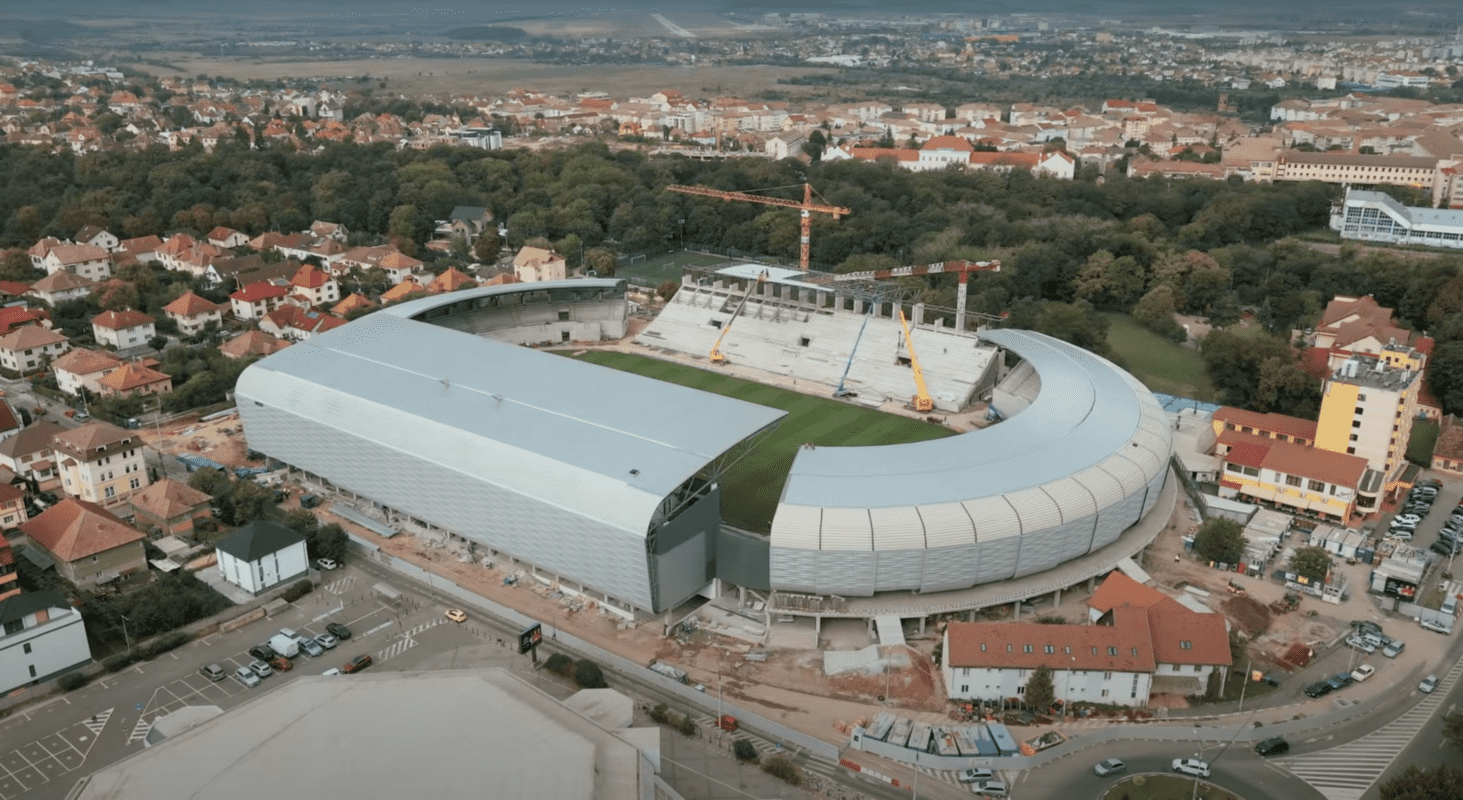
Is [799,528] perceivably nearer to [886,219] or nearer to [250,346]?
[250,346]

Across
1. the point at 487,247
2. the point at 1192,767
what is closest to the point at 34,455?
the point at 487,247

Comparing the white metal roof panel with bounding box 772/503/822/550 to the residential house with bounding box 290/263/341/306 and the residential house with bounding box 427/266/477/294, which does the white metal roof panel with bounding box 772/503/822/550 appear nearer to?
the residential house with bounding box 427/266/477/294

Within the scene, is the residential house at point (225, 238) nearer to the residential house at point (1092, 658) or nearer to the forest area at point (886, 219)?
the forest area at point (886, 219)

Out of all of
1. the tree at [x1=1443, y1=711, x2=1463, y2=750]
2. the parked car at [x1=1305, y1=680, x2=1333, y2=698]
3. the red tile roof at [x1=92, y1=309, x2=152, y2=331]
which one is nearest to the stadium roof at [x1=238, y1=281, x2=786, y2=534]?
the parked car at [x1=1305, y1=680, x2=1333, y2=698]

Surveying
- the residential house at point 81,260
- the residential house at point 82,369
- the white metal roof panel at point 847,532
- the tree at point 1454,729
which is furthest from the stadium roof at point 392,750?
the residential house at point 81,260

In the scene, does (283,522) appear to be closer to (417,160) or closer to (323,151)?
(417,160)

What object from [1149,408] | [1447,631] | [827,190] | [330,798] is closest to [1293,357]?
[1149,408]
